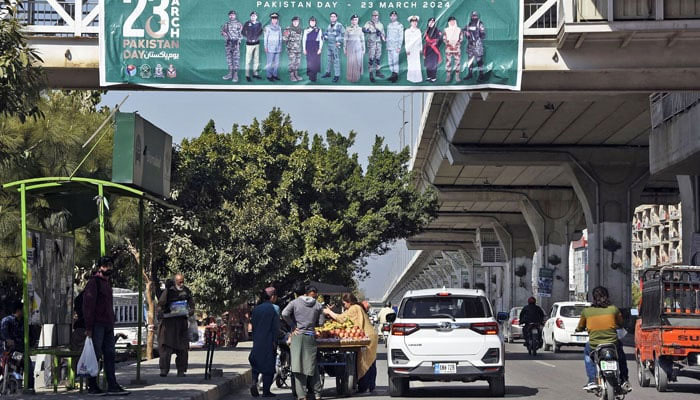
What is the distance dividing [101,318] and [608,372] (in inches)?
260

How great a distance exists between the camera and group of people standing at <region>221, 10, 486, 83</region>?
23672mm

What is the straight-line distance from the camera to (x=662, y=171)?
3838cm

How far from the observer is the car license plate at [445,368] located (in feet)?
61.9

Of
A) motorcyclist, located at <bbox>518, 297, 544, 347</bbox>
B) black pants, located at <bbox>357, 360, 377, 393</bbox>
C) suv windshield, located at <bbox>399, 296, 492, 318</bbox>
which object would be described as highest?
suv windshield, located at <bbox>399, 296, 492, 318</bbox>

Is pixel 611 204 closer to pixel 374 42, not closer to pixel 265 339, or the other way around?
pixel 374 42

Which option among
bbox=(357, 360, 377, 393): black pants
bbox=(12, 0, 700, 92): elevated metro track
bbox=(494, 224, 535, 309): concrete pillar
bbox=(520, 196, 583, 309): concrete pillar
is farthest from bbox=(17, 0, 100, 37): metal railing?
bbox=(494, 224, 535, 309): concrete pillar

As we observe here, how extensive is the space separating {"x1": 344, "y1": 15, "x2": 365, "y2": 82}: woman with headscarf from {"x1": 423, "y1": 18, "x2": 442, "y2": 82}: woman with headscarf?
48.2 inches

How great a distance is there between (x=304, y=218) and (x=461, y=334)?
3358 cm

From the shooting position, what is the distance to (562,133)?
161ft

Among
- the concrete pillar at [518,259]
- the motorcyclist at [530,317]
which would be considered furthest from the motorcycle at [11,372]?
the concrete pillar at [518,259]

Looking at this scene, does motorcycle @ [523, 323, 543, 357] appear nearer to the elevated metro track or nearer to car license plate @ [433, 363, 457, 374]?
the elevated metro track

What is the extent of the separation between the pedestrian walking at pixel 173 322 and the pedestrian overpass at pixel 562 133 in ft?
17.6

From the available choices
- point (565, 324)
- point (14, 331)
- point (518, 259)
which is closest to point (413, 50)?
point (14, 331)

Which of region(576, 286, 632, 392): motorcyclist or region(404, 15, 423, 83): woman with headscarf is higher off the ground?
region(404, 15, 423, 83): woman with headscarf
